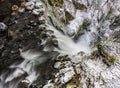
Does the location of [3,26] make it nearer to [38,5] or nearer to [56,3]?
[38,5]

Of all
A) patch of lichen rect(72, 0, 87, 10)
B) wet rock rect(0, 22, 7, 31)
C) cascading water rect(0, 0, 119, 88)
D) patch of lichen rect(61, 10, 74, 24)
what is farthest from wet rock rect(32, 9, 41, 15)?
patch of lichen rect(72, 0, 87, 10)

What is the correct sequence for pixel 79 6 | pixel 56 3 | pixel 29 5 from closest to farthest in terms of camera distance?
pixel 29 5 → pixel 56 3 → pixel 79 6

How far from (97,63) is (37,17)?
1508 mm

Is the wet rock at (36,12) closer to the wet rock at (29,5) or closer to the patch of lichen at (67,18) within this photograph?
the wet rock at (29,5)

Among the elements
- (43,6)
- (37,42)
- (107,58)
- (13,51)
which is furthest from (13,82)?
(107,58)

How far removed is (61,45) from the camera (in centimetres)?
527

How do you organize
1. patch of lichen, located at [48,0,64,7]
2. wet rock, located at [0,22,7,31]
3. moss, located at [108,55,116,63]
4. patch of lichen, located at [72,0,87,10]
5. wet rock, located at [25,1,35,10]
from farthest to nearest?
patch of lichen, located at [72,0,87,10], patch of lichen, located at [48,0,64,7], moss, located at [108,55,116,63], wet rock, located at [25,1,35,10], wet rock, located at [0,22,7,31]

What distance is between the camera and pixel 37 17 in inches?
189

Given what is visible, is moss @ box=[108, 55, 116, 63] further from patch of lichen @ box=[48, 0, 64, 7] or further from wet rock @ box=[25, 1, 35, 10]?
wet rock @ box=[25, 1, 35, 10]

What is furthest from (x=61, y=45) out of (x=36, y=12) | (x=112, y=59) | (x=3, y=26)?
(x=3, y=26)

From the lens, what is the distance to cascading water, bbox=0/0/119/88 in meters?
4.73

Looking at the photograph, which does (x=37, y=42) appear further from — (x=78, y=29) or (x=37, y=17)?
(x=78, y=29)

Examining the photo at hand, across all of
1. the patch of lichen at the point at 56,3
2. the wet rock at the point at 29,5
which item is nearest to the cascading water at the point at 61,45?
the wet rock at the point at 29,5

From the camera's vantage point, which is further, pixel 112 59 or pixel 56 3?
pixel 56 3
